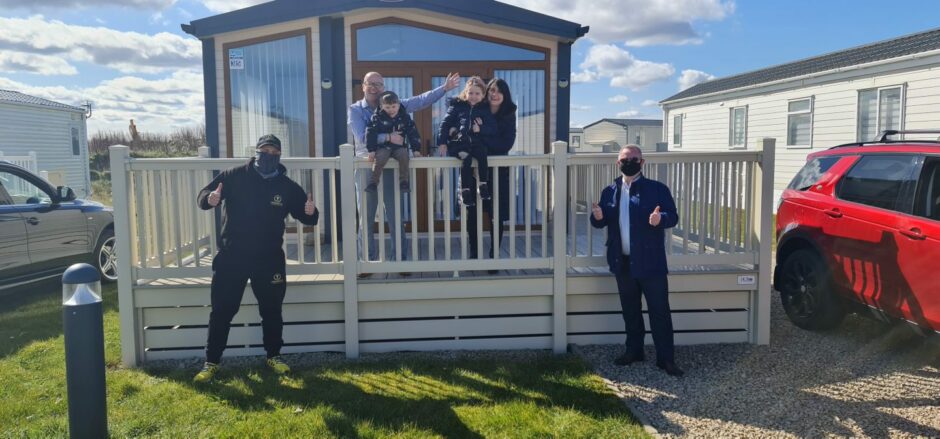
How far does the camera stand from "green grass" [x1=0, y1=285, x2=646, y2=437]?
3.58 metres

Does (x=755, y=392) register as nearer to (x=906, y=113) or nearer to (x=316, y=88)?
(x=316, y=88)

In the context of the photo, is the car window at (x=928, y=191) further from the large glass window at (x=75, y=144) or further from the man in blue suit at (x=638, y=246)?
the large glass window at (x=75, y=144)

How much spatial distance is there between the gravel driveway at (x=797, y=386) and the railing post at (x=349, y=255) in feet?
5.80

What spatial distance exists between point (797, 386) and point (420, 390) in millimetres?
2482

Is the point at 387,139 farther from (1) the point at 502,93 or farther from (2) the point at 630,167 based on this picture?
(2) the point at 630,167

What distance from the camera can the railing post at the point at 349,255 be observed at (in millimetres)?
4714

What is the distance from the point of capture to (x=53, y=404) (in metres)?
4.05

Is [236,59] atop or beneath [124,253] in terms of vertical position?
atop

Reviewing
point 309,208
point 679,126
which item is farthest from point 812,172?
point 679,126

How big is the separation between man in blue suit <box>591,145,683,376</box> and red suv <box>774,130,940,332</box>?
1632mm

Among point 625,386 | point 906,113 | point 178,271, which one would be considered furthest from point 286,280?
point 906,113

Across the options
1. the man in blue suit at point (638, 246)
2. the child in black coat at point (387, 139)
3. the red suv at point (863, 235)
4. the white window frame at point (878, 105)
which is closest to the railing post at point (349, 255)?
the child in black coat at point (387, 139)

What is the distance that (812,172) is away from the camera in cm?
580

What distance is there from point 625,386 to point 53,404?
Answer: 365cm
